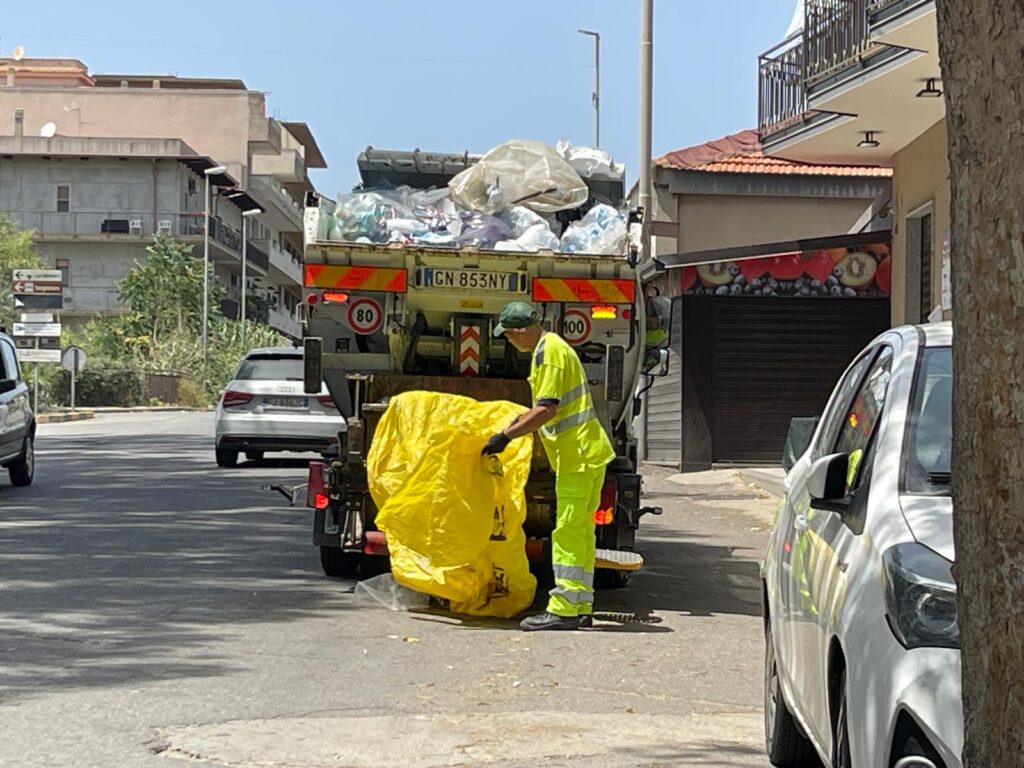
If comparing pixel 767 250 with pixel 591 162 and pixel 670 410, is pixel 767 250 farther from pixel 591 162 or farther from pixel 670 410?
pixel 591 162

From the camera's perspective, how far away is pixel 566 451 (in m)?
9.02

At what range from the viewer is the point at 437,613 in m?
9.59

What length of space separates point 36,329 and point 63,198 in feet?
102

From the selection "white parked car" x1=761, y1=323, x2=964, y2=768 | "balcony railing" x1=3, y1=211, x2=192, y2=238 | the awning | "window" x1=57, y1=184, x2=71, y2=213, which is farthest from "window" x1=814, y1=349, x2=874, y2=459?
"window" x1=57, y1=184, x2=71, y2=213

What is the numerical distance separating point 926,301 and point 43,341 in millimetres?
36842

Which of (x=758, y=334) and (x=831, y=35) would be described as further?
(x=758, y=334)

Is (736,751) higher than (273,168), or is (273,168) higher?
(273,168)

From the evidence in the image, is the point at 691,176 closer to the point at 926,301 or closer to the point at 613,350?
the point at 926,301

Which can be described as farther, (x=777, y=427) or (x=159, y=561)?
(x=777, y=427)

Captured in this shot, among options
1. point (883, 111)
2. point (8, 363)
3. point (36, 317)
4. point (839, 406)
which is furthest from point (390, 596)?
point (36, 317)

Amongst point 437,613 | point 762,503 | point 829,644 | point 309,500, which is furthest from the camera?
point 762,503

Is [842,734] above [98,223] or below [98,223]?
below

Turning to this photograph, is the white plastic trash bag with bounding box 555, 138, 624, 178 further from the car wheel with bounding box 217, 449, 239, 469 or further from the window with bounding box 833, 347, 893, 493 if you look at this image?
the car wheel with bounding box 217, 449, 239, 469

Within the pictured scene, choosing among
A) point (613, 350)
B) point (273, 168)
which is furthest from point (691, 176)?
point (273, 168)
